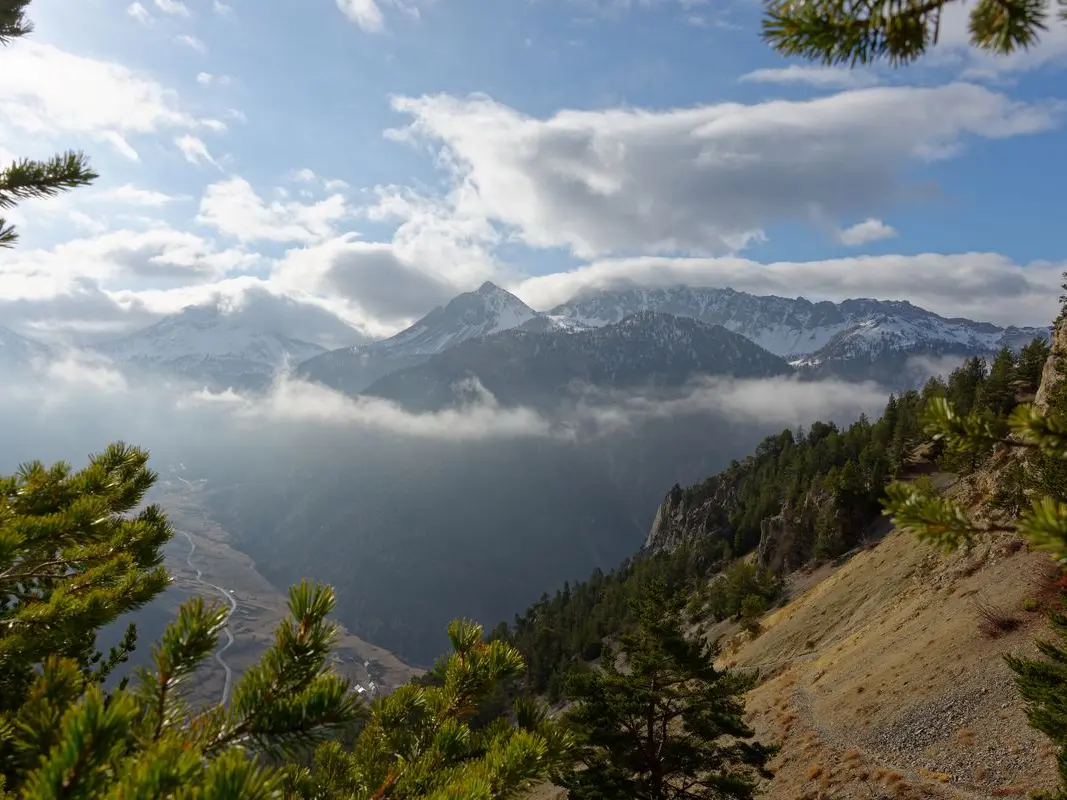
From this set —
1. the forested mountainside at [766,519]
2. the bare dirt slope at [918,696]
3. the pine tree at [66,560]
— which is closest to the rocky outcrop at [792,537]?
the forested mountainside at [766,519]

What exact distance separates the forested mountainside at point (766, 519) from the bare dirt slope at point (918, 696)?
26.7 feet

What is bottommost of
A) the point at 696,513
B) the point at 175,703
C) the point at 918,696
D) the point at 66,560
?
the point at 696,513

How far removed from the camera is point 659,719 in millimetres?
13812

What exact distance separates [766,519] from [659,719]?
8570cm

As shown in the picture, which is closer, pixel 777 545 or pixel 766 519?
pixel 777 545

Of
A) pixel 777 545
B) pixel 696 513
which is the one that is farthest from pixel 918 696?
pixel 696 513

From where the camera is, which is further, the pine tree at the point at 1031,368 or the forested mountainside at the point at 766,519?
the forested mountainside at the point at 766,519

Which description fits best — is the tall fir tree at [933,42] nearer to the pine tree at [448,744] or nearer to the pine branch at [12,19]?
the pine tree at [448,744]

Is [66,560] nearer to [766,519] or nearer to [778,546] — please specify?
[778,546]

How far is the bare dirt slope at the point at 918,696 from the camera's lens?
18.9m

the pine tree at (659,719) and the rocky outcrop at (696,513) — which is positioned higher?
the pine tree at (659,719)

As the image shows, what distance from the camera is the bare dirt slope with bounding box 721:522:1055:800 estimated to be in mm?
18938

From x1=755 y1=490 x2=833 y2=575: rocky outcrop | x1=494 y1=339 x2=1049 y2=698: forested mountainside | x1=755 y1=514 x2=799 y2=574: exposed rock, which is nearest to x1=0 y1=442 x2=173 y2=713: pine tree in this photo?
x1=494 y1=339 x2=1049 y2=698: forested mountainside

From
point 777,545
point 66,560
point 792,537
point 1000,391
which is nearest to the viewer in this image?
point 66,560
